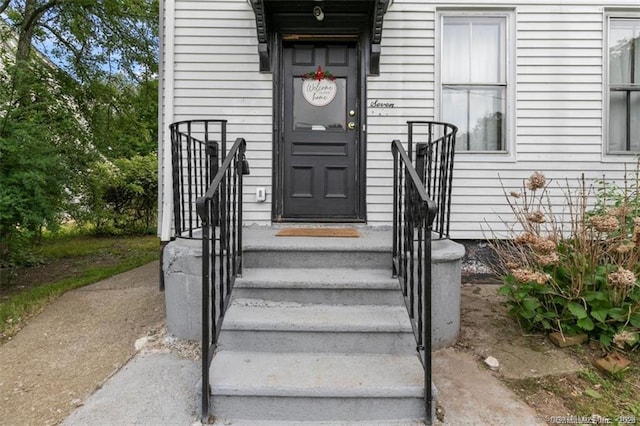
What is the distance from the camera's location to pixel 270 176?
4.12m

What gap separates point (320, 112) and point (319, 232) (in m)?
1.39

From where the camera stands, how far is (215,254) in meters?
2.26

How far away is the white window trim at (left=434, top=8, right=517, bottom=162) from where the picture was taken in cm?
415

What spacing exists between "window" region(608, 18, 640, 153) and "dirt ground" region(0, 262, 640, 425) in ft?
7.33

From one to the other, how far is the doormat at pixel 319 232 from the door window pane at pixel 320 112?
1122mm

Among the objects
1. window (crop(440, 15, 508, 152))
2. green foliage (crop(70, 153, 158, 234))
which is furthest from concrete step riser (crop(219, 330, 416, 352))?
green foliage (crop(70, 153, 158, 234))

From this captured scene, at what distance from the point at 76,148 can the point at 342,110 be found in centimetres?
378

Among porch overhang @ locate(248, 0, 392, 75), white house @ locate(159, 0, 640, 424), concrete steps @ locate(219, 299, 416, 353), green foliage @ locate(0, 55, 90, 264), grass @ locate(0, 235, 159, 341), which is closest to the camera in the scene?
concrete steps @ locate(219, 299, 416, 353)

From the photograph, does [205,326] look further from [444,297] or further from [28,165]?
[28,165]

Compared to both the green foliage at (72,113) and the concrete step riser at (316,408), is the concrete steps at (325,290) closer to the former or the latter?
the concrete step riser at (316,408)

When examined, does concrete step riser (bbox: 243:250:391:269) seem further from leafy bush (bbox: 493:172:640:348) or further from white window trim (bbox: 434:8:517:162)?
white window trim (bbox: 434:8:517:162)

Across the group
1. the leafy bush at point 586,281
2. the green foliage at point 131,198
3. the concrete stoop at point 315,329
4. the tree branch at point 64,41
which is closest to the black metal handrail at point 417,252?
the concrete stoop at point 315,329

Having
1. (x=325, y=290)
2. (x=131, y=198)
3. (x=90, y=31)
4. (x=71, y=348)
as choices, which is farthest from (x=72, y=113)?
(x=325, y=290)

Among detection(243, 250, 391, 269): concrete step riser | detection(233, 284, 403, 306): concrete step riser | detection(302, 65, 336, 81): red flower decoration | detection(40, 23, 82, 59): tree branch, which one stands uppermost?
detection(40, 23, 82, 59): tree branch
